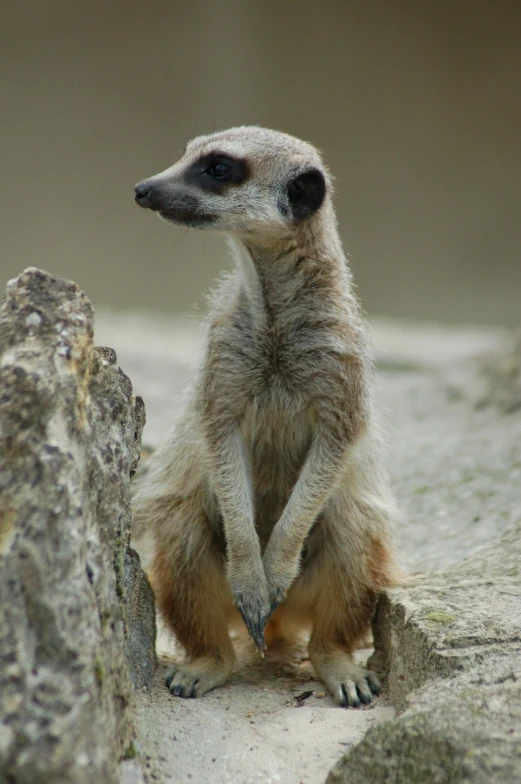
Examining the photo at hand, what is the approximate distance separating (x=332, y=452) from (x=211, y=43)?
6.68 meters

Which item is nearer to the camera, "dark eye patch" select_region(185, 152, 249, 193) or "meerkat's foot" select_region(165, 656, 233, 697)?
"meerkat's foot" select_region(165, 656, 233, 697)

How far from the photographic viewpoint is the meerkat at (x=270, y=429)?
8.28ft

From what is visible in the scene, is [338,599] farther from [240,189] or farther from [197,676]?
[240,189]

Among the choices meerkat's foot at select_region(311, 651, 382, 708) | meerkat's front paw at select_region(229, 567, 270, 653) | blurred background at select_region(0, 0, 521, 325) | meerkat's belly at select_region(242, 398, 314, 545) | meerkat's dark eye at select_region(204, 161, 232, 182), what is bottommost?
meerkat's foot at select_region(311, 651, 382, 708)

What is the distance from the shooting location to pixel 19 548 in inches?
58.1

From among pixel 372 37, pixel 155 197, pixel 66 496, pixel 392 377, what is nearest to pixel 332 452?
pixel 155 197

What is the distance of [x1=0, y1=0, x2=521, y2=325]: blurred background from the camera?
8.01 metres

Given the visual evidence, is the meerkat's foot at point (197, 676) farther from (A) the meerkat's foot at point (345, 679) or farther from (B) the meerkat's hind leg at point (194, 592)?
(A) the meerkat's foot at point (345, 679)

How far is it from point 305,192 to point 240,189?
0.63 ft

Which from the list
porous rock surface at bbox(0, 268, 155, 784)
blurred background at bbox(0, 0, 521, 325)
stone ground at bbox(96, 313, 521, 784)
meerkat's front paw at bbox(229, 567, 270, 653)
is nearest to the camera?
porous rock surface at bbox(0, 268, 155, 784)

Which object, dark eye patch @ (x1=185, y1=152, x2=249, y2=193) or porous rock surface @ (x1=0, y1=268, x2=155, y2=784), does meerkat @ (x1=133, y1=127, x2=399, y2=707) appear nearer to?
dark eye patch @ (x1=185, y1=152, x2=249, y2=193)

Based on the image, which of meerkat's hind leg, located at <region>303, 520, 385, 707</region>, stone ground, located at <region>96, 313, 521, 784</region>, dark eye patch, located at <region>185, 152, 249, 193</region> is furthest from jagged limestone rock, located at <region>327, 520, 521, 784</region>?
dark eye patch, located at <region>185, 152, 249, 193</region>

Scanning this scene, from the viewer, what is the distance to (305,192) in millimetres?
2598

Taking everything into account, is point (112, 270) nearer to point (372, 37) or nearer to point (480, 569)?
point (372, 37)
